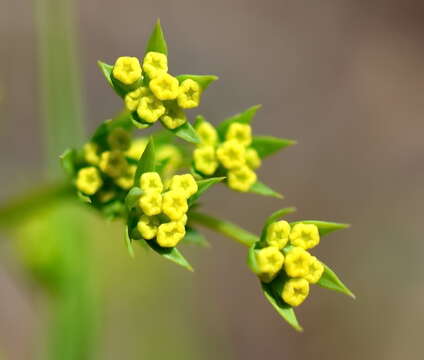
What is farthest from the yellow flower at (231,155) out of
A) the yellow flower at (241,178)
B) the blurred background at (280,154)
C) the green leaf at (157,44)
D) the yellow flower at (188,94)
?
the blurred background at (280,154)

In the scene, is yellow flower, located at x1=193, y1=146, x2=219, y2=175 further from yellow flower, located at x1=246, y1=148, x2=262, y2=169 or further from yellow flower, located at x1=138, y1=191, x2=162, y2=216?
yellow flower, located at x1=138, y1=191, x2=162, y2=216

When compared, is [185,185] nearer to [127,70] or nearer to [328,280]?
[127,70]

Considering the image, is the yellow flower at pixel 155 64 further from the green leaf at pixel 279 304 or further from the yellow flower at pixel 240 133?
the green leaf at pixel 279 304

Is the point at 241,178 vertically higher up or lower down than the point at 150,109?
lower down

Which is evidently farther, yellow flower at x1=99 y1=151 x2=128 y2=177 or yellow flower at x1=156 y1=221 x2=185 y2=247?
yellow flower at x1=99 y1=151 x2=128 y2=177

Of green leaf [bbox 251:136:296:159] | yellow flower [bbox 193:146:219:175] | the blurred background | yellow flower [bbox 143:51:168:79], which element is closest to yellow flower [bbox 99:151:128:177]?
yellow flower [bbox 193:146:219:175]

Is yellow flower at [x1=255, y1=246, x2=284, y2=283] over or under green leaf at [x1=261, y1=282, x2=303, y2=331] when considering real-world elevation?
over

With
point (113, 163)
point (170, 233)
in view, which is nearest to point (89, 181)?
point (113, 163)

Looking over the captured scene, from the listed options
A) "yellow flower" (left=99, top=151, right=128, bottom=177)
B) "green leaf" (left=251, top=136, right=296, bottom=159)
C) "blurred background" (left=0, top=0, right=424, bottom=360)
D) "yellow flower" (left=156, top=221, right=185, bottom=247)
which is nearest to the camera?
"yellow flower" (left=156, top=221, right=185, bottom=247)
